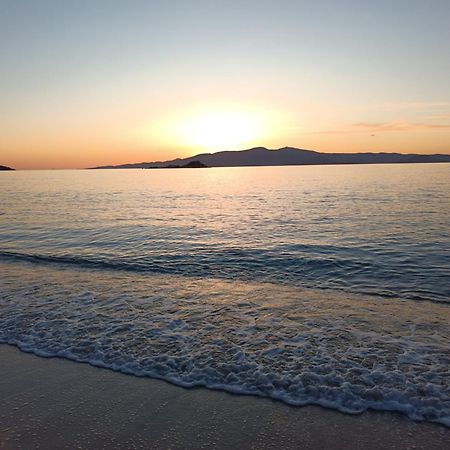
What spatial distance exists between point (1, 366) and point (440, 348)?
1064cm

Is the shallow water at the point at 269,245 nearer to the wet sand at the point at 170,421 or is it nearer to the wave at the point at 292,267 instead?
the wave at the point at 292,267

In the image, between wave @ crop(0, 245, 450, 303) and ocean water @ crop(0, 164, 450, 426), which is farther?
wave @ crop(0, 245, 450, 303)

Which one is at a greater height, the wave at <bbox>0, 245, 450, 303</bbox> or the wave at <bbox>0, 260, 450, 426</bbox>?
the wave at <bbox>0, 260, 450, 426</bbox>

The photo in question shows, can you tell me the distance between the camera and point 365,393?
7.45m

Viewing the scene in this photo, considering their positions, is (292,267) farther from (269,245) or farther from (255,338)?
(255,338)

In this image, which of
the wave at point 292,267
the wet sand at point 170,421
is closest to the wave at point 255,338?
the wet sand at point 170,421

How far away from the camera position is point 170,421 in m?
6.53

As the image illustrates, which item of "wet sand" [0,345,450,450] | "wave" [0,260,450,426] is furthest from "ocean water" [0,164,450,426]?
"wet sand" [0,345,450,450]

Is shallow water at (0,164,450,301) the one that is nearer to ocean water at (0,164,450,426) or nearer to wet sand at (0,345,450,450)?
ocean water at (0,164,450,426)

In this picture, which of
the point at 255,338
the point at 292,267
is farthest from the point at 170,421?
the point at 292,267

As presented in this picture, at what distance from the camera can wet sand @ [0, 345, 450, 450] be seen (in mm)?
5965

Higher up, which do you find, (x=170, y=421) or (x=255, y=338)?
(x=170, y=421)

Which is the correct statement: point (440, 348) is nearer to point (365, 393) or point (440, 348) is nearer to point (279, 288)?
point (365, 393)

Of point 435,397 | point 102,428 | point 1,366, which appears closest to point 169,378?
point 102,428
